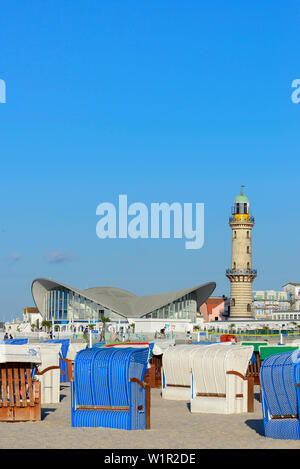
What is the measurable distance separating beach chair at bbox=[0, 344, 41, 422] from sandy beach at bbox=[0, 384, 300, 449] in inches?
15.8

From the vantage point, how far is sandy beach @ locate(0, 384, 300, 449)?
14883 millimetres

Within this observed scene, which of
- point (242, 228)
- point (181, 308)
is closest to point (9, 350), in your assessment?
point (242, 228)

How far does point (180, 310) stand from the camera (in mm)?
102062

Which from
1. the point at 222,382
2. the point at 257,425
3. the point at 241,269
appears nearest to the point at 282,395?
the point at 257,425

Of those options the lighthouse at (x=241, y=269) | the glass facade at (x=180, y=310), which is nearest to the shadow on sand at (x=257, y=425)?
the lighthouse at (x=241, y=269)

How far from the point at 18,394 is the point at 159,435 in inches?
175

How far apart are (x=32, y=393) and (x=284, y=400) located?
21.9 ft

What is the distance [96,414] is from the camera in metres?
17.5

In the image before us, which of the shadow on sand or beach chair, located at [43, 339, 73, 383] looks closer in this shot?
the shadow on sand

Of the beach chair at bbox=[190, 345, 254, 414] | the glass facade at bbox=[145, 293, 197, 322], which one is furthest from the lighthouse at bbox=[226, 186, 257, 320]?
the beach chair at bbox=[190, 345, 254, 414]

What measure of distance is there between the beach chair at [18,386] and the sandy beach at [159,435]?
40 centimetres

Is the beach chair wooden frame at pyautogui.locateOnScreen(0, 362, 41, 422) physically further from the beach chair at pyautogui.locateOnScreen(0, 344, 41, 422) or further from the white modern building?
the white modern building

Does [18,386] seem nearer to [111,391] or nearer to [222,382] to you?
[111,391]
